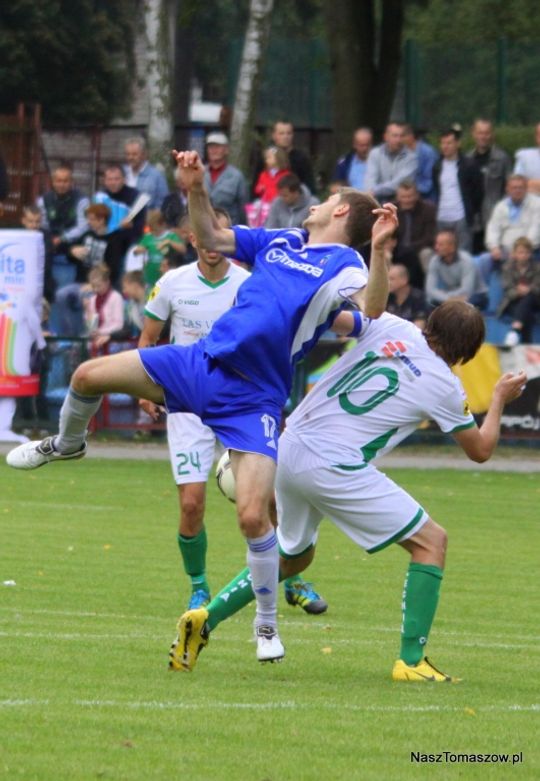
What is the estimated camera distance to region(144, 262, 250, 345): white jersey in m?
10.7

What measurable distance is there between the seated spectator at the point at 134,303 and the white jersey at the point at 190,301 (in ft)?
32.8

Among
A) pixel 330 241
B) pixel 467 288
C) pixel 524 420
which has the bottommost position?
pixel 524 420

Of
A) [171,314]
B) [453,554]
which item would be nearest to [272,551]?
[171,314]

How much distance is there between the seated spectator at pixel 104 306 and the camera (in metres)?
20.8

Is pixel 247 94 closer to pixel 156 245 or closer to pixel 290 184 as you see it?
pixel 156 245

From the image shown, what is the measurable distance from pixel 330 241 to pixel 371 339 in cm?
50

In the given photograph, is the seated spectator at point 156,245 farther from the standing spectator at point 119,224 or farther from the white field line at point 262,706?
the white field line at point 262,706

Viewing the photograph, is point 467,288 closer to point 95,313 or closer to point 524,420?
point 524,420

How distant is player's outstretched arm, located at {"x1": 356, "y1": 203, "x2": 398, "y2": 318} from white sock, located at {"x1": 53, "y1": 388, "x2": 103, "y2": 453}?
133 cm

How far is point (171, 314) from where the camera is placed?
10.9 m

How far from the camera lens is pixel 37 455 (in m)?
8.53

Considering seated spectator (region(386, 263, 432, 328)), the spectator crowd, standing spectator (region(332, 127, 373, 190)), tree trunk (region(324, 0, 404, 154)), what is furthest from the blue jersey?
tree trunk (region(324, 0, 404, 154))

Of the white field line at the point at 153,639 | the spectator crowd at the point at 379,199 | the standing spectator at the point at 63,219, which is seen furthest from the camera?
the standing spectator at the point at 63,219

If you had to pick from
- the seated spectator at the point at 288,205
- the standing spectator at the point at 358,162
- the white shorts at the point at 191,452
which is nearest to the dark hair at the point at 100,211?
the seated spectator at the point at 288,205
